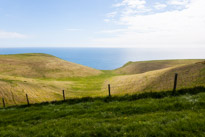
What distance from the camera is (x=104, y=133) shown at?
25.6 feet

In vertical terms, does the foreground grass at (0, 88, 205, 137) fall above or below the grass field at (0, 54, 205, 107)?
above

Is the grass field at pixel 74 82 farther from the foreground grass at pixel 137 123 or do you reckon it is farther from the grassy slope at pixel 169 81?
the foreground grass at pixel 137 123

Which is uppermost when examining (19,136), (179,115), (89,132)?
(179,115)

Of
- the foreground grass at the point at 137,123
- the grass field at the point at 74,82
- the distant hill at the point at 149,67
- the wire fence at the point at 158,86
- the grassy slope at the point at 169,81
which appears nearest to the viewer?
the foreground grass at the point at 137,123

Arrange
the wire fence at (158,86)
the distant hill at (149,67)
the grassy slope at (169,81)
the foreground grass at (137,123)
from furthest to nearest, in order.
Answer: the distant hill at (149,67)
the grassy slope at (169,81)
the wire fence at (158,86)
the foreground grass at (137,123)

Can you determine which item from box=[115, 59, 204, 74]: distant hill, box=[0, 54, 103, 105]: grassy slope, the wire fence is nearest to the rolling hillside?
the wire fence

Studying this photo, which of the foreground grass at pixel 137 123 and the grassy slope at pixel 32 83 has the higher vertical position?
the foreground grass at pixel 137 123

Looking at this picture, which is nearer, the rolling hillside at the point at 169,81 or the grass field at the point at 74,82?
the rolling hillside at the point at 169,81

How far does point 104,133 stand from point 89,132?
1.01m

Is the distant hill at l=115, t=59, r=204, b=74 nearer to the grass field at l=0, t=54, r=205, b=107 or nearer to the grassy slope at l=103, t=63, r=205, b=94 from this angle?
the grass field at l=0, t=54, r=205, b=107

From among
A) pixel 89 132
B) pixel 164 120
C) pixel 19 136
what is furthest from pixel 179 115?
pixel 19 136

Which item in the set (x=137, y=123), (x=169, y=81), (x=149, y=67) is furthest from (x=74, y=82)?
(x=149, y=67)

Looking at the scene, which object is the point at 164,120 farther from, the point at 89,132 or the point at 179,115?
the point at 89,132

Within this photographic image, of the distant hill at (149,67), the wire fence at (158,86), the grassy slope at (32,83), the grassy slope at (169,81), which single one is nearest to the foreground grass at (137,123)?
the wire fence at (158,86)
